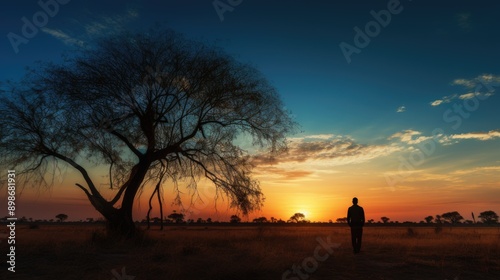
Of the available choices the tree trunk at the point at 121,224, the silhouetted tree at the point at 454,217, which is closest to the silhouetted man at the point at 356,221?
the tree trunk at the point at 121,224

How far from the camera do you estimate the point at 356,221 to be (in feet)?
48.5

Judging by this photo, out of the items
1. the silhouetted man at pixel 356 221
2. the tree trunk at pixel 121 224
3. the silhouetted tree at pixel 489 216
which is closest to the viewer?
the silhouetted man at pixel 356 221

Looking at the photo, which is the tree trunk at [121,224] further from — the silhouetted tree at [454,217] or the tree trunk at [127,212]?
the silhouetted tree at [454,217]

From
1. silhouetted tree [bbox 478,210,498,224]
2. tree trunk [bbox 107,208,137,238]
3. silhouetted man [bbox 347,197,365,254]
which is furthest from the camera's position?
silhouetted tree [bbox 478,210,498,224]

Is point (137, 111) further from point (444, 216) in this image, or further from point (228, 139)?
point (444, 216)

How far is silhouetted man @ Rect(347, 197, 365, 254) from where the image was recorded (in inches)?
578

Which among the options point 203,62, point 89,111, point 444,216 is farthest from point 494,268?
point 444,216

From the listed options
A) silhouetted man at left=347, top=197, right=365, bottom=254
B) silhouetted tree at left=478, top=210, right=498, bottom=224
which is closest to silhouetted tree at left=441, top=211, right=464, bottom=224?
silhouetted tree at left=478, top=210, right=498, bottom=224

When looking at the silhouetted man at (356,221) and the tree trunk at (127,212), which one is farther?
the tree trunk at (127,212)

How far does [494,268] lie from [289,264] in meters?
6.18

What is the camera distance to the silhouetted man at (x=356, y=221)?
1469 cm

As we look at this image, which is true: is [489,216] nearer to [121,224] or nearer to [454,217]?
[454,217]

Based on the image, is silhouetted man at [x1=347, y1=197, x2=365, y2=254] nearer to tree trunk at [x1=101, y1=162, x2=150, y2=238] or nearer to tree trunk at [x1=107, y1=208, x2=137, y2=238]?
tree trunk at [x1=101, y1=162, x2=150, y2=238]

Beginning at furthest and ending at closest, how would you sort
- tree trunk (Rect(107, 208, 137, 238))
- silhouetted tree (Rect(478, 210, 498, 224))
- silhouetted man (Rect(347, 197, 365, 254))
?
silhouetted tree (Rect(478, 210, 498, 224)) < tree trunk (Rect(107, 208, 137, 238)) < silhouetted man (Rect(347, 197, 365, 254))
